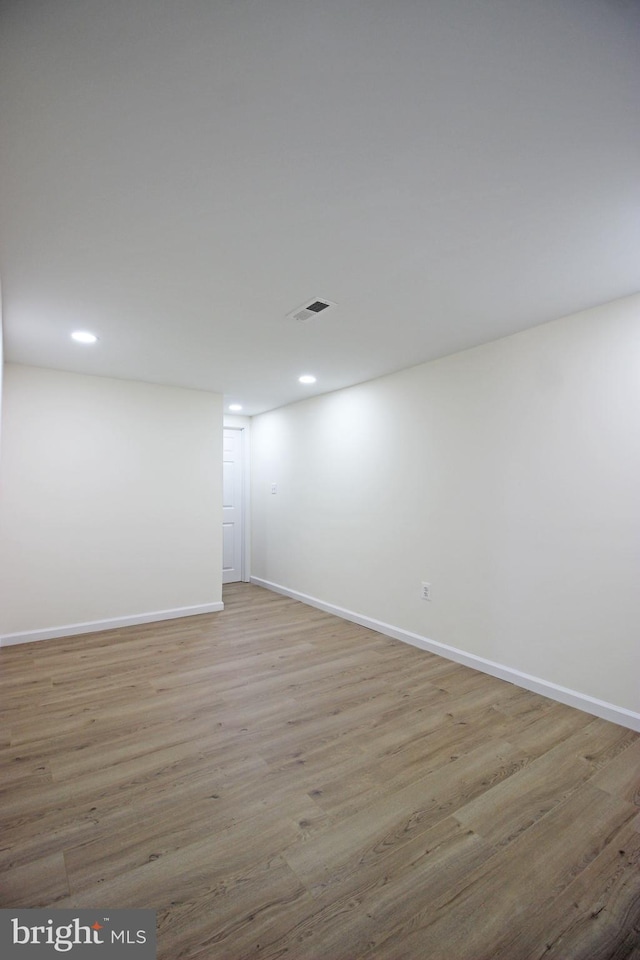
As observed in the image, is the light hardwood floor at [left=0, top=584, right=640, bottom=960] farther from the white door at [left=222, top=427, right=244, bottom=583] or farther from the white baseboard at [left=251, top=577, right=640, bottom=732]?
the white door at [left=222, top=427, right=244, bottom=583]

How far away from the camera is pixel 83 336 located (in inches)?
124

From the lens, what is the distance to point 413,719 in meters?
2.53

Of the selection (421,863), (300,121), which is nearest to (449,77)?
(300,121)

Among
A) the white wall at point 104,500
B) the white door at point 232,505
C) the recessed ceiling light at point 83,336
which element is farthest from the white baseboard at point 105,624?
the recessed ceiling light at point 83,336

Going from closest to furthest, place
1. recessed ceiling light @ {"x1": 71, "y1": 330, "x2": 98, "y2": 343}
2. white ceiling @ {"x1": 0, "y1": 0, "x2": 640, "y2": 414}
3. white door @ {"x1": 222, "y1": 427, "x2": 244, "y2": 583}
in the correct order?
1. white ceiling @ {"x1": 0, "y1": 0, "x2": 640, "y2": 414}
2. recessed ceiling light @ {"x1": 71, "y1": 330, "x2": 98, "y2": 343}
3. white door @ {"x1": 222, "y1": 427, "x2": 244, "y2": 583}

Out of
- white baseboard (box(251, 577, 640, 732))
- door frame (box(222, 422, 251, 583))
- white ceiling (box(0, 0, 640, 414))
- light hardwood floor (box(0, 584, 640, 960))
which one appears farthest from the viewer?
door frame (box(222, 422, 251, 583))

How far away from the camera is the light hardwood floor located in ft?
4.33

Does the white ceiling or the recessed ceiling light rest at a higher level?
the recessed ceiling light

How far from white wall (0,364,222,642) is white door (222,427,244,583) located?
1.36m

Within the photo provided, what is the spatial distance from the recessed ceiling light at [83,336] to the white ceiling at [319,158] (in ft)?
1.09

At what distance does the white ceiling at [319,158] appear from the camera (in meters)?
1.08

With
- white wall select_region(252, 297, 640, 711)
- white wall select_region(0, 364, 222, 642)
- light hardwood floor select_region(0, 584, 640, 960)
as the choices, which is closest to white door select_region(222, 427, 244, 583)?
white wall select_region(0, 364, 222, 642)

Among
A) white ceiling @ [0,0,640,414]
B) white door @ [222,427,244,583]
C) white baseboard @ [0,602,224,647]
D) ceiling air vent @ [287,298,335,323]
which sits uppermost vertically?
white ceiling @ [0,0,640,414]

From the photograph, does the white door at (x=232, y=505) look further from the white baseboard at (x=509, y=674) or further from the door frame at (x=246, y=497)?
the white baseboard at (x=509, y=674)
